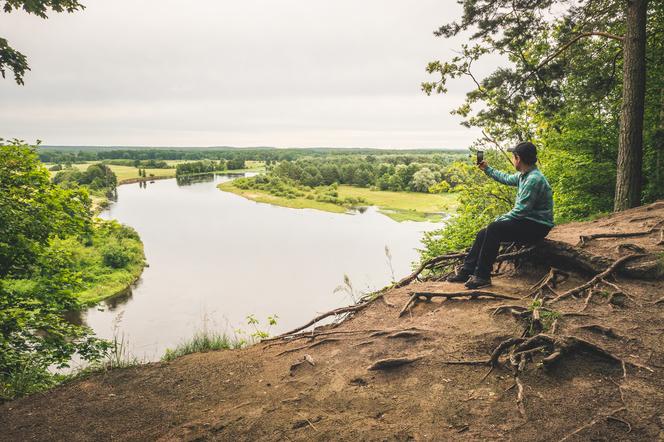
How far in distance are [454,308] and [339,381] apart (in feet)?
5.93

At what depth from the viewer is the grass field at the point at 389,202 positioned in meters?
62.6

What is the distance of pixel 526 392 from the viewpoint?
2934 mm

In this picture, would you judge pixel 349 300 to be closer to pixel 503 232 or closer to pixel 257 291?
pixel 257 291

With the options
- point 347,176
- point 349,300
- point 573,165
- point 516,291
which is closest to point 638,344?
point 516,291

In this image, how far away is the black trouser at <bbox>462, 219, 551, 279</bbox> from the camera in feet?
15.9

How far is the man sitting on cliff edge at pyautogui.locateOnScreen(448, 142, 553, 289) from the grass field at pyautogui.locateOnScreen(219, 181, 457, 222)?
52.5 meters

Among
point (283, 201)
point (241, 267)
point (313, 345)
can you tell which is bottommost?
point (241, 267)

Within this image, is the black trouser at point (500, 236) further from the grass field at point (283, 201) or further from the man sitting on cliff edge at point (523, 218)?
the grass field at point (283, 201)

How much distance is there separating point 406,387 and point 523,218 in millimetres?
2753

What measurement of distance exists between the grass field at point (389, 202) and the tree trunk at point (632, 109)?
1907 inches

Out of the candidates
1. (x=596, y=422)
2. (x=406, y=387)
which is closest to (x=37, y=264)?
(x=406, y=387)

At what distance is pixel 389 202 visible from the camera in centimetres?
7844

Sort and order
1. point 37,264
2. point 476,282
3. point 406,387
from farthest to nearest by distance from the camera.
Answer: point 37,264 < point 476,282 < point 406,387

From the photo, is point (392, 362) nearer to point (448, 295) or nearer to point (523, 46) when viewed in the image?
point (448, 295)
